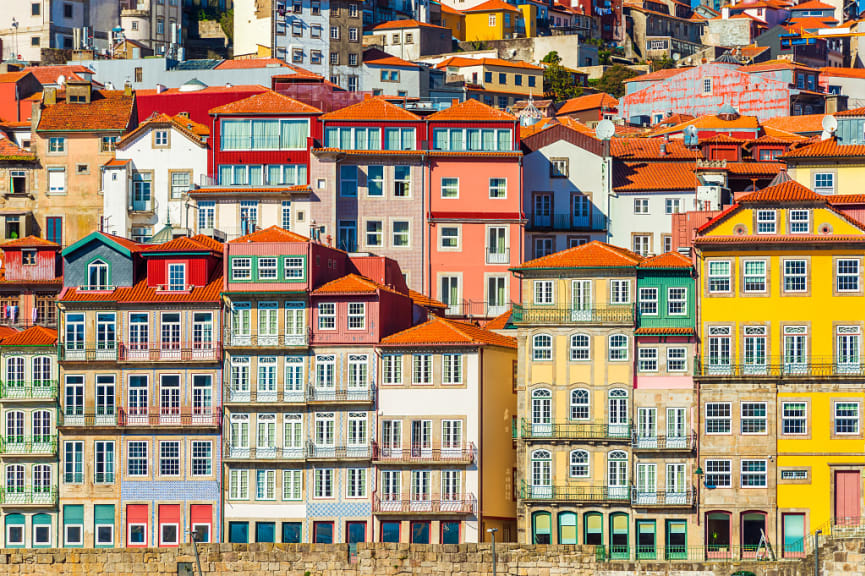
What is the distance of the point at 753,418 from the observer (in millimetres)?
75062

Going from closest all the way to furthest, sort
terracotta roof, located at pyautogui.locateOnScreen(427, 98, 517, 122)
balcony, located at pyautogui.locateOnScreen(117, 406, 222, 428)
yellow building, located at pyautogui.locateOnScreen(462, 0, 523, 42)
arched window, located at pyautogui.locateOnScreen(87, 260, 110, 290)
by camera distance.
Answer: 1. balcony, located at pyautogui.locateOnScreen(117, 406, 222, 428)
2. arched window, located at pyautogui.locateOnScreen(87, 260, 110, 290)
3. terracotta roof, located at pyautogui.locateOnScreen(427, 98, 517, 122)
4. yellow building, located at pyautogui.locateOnScreen(462, 0, 523, 42)

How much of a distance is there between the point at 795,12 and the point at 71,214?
114m

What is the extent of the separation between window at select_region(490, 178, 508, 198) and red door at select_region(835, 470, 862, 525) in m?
22.2

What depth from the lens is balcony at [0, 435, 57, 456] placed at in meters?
77.9

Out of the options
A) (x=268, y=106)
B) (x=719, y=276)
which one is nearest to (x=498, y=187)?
(x=268, y=106)

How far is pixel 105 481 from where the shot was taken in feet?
254

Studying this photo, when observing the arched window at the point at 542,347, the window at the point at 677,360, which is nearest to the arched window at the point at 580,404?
the arched window at the point at 542,347

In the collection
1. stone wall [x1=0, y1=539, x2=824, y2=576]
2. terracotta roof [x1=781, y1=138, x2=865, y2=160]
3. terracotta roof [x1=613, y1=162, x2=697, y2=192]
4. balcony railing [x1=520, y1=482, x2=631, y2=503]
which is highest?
terracotta roof [x1=781, y1=138, x2=865, y2=160]

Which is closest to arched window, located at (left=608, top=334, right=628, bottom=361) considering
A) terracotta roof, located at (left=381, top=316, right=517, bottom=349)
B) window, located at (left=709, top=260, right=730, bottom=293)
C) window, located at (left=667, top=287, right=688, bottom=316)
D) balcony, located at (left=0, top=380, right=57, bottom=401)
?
window, located at (left=667, top=287, right=688, bottom=316)

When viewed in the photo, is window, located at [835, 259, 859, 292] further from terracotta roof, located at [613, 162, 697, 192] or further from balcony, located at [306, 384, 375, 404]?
balcony, located at [306, 384, 375, 404]

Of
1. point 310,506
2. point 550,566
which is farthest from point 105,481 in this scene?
point 550,566

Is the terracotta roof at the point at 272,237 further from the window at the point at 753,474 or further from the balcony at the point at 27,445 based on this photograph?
the window at the point at 753,474

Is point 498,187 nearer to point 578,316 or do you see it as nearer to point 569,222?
point 569,222

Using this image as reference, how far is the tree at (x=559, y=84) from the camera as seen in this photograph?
153m
